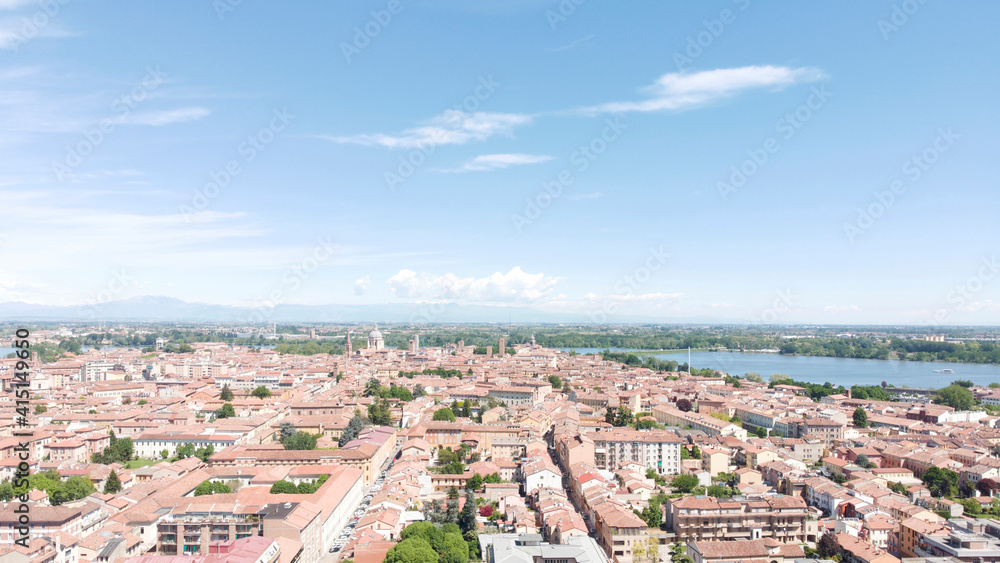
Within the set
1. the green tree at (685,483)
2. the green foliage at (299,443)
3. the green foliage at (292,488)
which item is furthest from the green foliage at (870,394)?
the green foliage at (292,488)

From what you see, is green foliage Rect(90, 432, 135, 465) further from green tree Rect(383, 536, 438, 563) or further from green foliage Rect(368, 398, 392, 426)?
green tree Rect(383, 536, 438, 563)

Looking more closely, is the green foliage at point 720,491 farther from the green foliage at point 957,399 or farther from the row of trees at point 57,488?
the green foliage at point 957,399

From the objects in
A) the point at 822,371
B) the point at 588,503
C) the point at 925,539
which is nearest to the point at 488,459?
the point at 588,503

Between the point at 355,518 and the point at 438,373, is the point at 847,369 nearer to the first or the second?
the point at 438,373

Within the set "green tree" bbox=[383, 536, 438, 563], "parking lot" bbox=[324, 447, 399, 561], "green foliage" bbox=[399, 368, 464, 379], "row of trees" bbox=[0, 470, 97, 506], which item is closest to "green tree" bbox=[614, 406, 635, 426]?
"parking lot" bbox=[324, 447, 399, 561]

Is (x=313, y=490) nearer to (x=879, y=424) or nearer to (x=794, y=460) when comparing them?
(x=794, y=460)

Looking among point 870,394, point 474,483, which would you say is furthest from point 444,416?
point 870,394
